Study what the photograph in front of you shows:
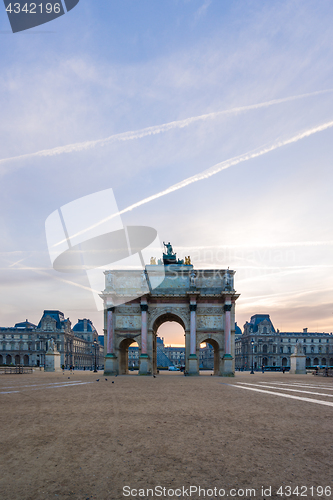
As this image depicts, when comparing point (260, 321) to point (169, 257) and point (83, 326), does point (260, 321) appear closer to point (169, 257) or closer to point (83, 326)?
point (83, 326)

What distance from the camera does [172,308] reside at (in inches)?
1612

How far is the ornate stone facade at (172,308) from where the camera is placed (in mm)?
39531

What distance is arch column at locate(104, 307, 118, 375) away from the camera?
127 feet

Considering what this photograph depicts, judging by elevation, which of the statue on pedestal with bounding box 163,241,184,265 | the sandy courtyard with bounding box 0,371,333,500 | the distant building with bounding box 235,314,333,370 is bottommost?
the distant building with bounding box 235,314,333,370

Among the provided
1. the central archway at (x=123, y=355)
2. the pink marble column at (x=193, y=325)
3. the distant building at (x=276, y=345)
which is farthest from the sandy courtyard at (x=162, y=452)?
the distant building at (x=276, y=345)

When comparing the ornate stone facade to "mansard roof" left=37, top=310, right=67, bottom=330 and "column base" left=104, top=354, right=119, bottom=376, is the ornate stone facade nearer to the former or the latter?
"column base" left=104, top=354, right=119, bottom=376

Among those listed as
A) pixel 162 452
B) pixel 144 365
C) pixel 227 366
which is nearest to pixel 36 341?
pixel 144 365

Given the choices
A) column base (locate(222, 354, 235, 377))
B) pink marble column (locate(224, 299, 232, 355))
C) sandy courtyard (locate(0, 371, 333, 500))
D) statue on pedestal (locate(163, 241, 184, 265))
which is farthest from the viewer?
statue on pedestal (locate(163, 241, 184, 265))

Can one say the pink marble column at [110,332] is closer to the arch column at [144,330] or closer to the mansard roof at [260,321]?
the arch column at [144,330]

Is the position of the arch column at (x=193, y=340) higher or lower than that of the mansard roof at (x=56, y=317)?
higher

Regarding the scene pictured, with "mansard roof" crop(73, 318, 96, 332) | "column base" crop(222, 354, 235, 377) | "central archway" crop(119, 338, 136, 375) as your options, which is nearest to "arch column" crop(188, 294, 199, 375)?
"column base" crop(222, 354, 235, 377)

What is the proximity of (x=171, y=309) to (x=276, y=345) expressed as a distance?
93.1 meters

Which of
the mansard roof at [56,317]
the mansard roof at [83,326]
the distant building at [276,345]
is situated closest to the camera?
the mansard roof at [56,317]

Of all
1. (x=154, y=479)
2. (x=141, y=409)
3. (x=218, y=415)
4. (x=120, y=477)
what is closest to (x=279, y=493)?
(x=154, y=479)
